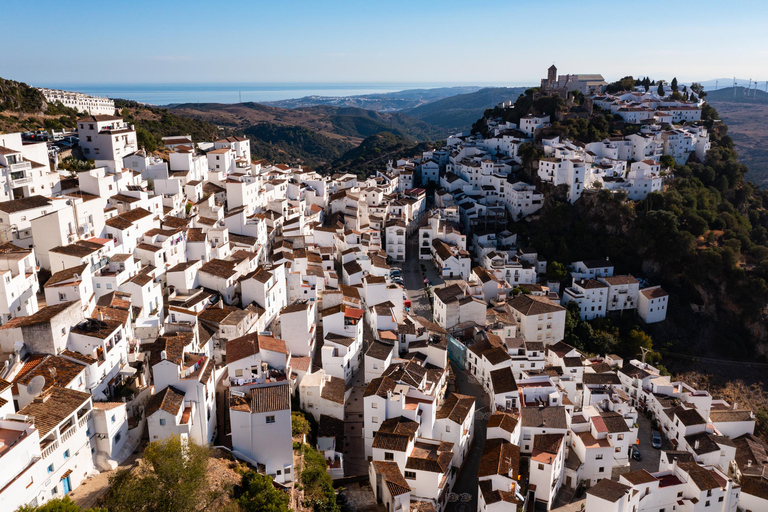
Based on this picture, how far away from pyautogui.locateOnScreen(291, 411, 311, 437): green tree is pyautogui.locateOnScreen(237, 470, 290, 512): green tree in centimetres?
303

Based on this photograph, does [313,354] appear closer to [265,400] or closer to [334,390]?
[334,390]

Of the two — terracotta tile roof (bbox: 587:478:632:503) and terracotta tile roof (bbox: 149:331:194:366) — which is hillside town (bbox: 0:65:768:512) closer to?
terracotta tile roof (bbox: 587:478:632:503)

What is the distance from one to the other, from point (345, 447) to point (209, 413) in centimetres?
570

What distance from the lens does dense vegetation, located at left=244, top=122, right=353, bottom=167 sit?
91.5m

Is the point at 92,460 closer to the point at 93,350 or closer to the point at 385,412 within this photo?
the point at 93,350

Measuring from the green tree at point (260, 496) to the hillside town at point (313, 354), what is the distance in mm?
1290

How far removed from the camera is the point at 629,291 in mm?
35656

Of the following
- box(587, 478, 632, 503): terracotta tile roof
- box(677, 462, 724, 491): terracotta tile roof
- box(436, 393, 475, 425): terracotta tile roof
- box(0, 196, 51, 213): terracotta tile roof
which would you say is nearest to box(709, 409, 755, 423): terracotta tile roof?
box(677, 462, 724, 491): terracotta tile roof

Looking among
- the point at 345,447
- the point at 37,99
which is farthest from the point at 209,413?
the point at 37,99

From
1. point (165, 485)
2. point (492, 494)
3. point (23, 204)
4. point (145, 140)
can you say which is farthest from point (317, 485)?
point (145, 140)

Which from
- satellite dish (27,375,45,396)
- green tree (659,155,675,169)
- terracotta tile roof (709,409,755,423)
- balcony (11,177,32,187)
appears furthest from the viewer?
green tree (659,155,675,169)

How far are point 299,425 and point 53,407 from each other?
7666 mm

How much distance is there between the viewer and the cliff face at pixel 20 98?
1537 inches

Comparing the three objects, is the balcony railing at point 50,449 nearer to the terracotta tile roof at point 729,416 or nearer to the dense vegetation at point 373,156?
the terracotta tile roof at point 729,416
